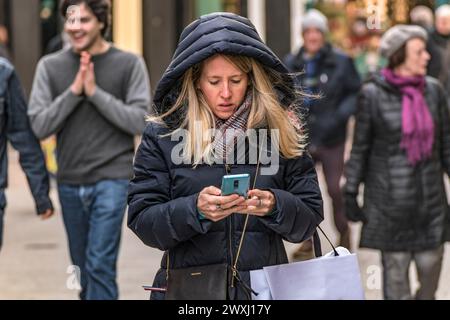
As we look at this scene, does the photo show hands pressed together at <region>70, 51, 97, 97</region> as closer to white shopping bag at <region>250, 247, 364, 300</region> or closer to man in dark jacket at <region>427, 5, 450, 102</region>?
white shopping bag at <region>250, 247, 364, 300</region>

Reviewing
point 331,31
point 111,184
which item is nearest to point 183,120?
point 111,184

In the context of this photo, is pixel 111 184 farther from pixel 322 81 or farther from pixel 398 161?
pixel 322 81

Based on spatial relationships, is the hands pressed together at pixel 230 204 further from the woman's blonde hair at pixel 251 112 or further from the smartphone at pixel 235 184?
the woman's blonde hair at pixel 251 112

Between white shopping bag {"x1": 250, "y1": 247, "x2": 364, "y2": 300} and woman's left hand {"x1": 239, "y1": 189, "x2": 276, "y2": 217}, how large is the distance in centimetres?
18

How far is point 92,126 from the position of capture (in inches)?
256

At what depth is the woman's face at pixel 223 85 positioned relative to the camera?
3.82 m

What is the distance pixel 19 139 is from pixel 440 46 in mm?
6466

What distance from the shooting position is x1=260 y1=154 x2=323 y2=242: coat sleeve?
12.2ft

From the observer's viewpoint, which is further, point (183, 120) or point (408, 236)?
point (408, 236)

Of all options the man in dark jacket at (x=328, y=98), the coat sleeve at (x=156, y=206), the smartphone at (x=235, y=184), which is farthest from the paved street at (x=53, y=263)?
the smartphone at (x=235, y=184)

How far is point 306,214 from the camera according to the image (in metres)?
3.82

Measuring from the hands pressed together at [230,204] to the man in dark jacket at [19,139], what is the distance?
8.52 ft

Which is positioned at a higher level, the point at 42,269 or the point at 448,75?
the point at 448,75
